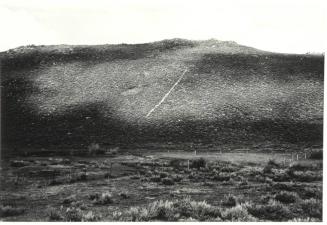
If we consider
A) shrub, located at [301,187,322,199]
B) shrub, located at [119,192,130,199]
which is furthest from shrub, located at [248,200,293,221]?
shrub, located at [119,192,130,199]

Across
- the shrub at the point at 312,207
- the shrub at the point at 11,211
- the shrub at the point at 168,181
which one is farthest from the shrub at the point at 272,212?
the shrub at the point at 11,211

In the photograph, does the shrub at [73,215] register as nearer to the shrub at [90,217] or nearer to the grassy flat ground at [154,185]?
the grassy flat ground at [154,185]

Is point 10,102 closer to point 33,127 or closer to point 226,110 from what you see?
point 33,127

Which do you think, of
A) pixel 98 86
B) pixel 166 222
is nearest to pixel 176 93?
pixel 98 86

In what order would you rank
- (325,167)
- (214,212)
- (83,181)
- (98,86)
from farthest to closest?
1. (98,86)
2. (83,181)
3. (325,167)
4. (214,212)

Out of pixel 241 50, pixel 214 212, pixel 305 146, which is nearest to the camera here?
pixel 214 212

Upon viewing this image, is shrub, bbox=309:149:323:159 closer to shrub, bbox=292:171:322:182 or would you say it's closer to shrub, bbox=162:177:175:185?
shrub, bbox=292:171:322:182

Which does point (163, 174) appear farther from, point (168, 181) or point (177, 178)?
point (168, 181)
